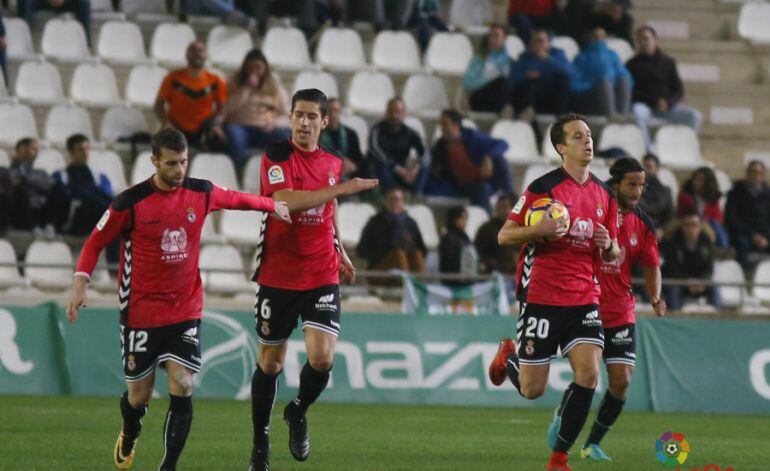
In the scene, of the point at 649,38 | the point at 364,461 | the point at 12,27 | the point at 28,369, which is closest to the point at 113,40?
the point at 12,27

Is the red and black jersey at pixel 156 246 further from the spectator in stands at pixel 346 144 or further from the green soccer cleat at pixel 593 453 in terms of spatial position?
the spectator in stands at pixel 346 144

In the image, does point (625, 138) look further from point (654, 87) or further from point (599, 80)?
point (654, 87)

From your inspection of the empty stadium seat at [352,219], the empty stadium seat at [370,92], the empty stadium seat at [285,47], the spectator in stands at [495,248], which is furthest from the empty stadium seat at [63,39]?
the spectator in stands at [495,248]

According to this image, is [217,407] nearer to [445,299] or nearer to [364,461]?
[445,299]

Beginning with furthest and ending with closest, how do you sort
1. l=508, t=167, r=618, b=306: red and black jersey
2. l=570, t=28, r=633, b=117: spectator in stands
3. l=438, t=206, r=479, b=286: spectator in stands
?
l=570, t=28, r=633, b=117: spectator in stands, l=438, t=206, r=479, b=286: spectator in stands, l=508, t=167, r=618, b=306: red and black jersey

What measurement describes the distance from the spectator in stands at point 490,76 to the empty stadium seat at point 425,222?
265 cm

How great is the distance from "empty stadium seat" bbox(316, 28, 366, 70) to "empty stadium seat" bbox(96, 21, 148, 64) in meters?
2.59

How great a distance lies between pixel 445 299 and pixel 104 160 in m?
4.88

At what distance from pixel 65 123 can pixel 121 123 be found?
2.40 ft

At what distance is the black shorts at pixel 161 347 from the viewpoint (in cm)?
979

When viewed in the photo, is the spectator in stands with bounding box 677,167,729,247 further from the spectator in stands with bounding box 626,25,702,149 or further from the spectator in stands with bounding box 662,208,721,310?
the spectator in stands with bounding box 626,25,702,149

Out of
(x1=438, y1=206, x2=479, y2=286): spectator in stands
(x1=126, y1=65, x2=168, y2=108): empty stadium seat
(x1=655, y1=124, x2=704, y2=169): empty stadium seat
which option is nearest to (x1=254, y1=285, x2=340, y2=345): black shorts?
(x1=438, y1=206, x2=479, y2=286): spectator in stands

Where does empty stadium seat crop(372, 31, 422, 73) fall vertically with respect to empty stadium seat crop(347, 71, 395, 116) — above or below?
above

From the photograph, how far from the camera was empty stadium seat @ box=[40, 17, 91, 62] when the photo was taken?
21688 mm
